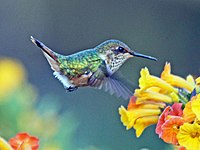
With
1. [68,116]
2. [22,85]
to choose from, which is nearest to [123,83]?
[68,116]

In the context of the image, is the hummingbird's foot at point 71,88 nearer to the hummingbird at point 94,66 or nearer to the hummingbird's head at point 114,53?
the hummingbird at point 94,66

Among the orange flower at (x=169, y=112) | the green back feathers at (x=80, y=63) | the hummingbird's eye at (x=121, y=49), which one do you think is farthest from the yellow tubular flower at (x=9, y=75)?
the orange flower at (x=169, y=112)

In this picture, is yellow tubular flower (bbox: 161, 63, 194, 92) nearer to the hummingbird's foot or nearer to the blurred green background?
the blurred green background

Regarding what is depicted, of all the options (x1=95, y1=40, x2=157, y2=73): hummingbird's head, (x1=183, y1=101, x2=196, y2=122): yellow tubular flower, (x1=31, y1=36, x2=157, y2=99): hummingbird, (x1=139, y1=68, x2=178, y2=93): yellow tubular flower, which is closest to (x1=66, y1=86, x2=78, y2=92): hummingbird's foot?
(x1=31, y1=36, x2=157, y2=99): hummingbird

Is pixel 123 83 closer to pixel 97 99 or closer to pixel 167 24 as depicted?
pixel 97 99

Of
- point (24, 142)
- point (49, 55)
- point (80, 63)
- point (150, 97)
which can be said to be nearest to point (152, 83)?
point (150, 97)

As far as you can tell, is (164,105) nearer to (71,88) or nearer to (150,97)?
(150,97)
